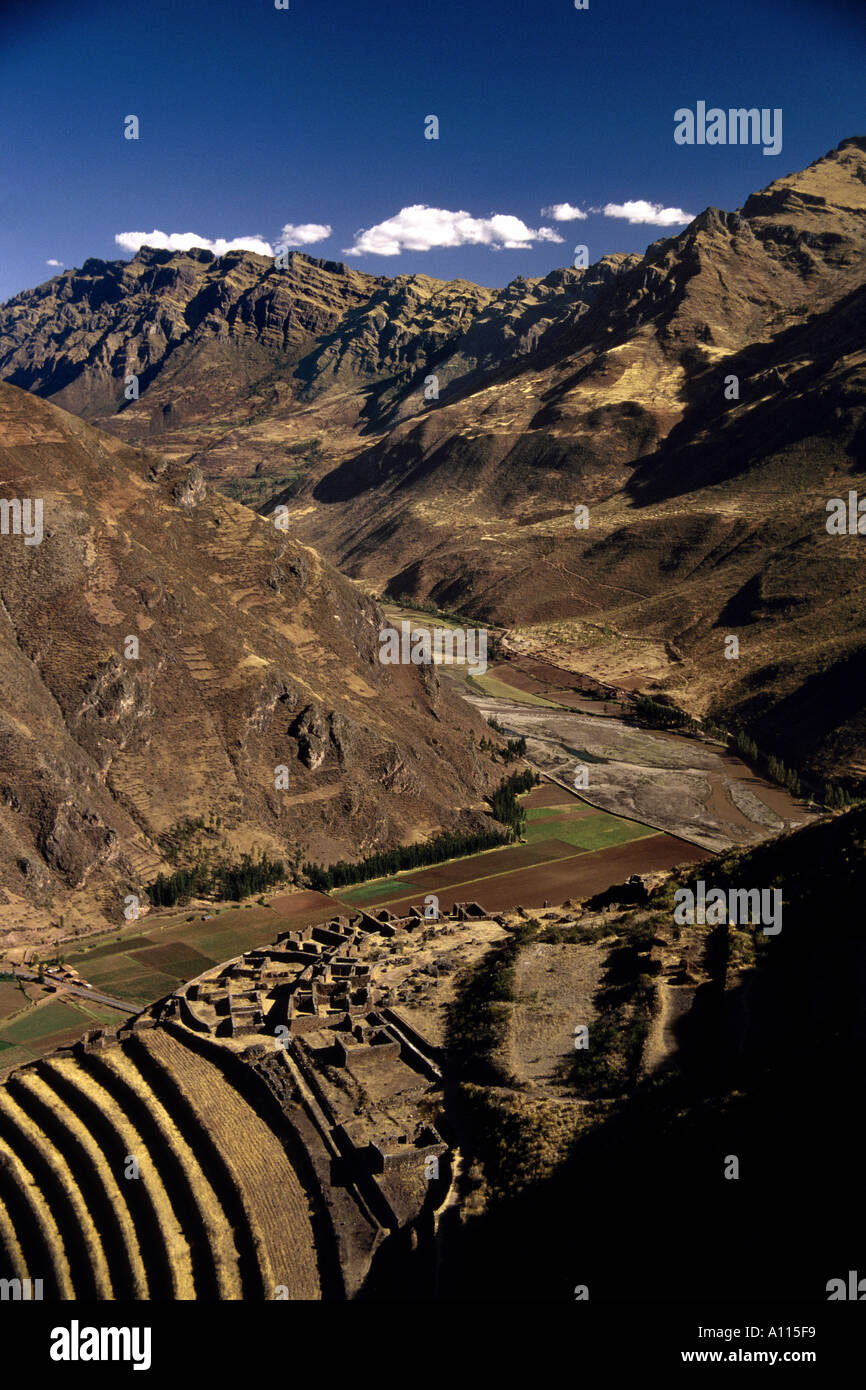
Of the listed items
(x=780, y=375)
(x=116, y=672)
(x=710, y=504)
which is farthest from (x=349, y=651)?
(x=780, y=375)

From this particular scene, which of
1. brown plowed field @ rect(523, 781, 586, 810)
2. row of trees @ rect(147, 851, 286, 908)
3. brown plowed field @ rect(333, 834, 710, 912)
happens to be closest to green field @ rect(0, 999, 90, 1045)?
row of trees @ rect(147, 851, 286, 908)

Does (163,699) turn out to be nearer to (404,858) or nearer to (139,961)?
(404,858)

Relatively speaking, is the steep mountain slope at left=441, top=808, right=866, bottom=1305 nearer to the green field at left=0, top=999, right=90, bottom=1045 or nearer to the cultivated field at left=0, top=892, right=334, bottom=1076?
the cultivated field at left=0, top=892, right=334, bottom=1076

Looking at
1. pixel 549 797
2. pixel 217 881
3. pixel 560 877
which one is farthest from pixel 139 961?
pixel 549 797

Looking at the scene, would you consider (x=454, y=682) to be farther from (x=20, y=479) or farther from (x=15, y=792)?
(x=15, y=792)

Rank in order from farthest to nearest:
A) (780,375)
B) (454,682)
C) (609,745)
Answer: (780,375), (454,682), (609,745)

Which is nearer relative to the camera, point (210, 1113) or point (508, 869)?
point (210, 1113)
